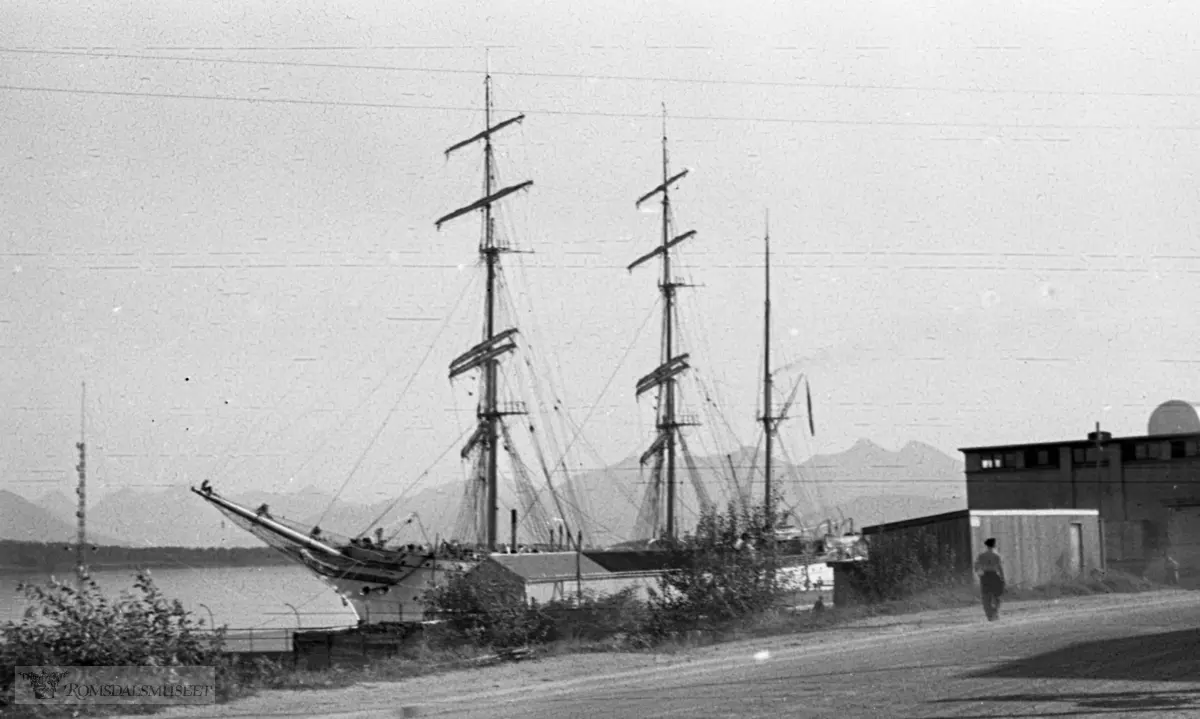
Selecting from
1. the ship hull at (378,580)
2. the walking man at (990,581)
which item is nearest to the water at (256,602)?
the ship hull at (378,580)

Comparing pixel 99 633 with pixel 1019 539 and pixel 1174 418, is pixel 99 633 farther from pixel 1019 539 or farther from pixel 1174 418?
pixel 1174 418

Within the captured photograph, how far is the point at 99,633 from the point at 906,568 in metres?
24.6

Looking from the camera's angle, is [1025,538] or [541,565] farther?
[541,565]

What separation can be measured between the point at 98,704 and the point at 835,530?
7473cm

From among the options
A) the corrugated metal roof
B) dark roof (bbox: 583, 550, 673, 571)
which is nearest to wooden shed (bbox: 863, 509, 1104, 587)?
the corrugated metal roof

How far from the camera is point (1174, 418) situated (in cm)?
6612

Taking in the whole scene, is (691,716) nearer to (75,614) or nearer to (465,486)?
(75,614)

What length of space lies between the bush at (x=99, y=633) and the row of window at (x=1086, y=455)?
147 ft

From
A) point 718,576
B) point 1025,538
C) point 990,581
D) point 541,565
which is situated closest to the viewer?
point 990,581

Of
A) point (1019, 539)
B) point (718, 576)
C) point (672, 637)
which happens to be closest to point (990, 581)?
point (718, 576)

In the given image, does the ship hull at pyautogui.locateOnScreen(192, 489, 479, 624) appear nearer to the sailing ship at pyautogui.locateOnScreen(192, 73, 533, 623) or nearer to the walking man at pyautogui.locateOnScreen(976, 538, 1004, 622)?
the sailing ship at pyautogui.locateOnScreen(192, 73, 533, 623)

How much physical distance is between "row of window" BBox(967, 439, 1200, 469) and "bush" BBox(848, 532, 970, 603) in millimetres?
20511

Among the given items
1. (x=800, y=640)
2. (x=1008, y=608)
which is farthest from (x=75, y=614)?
(x=1008, y=608)

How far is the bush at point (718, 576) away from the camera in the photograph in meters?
30.1
